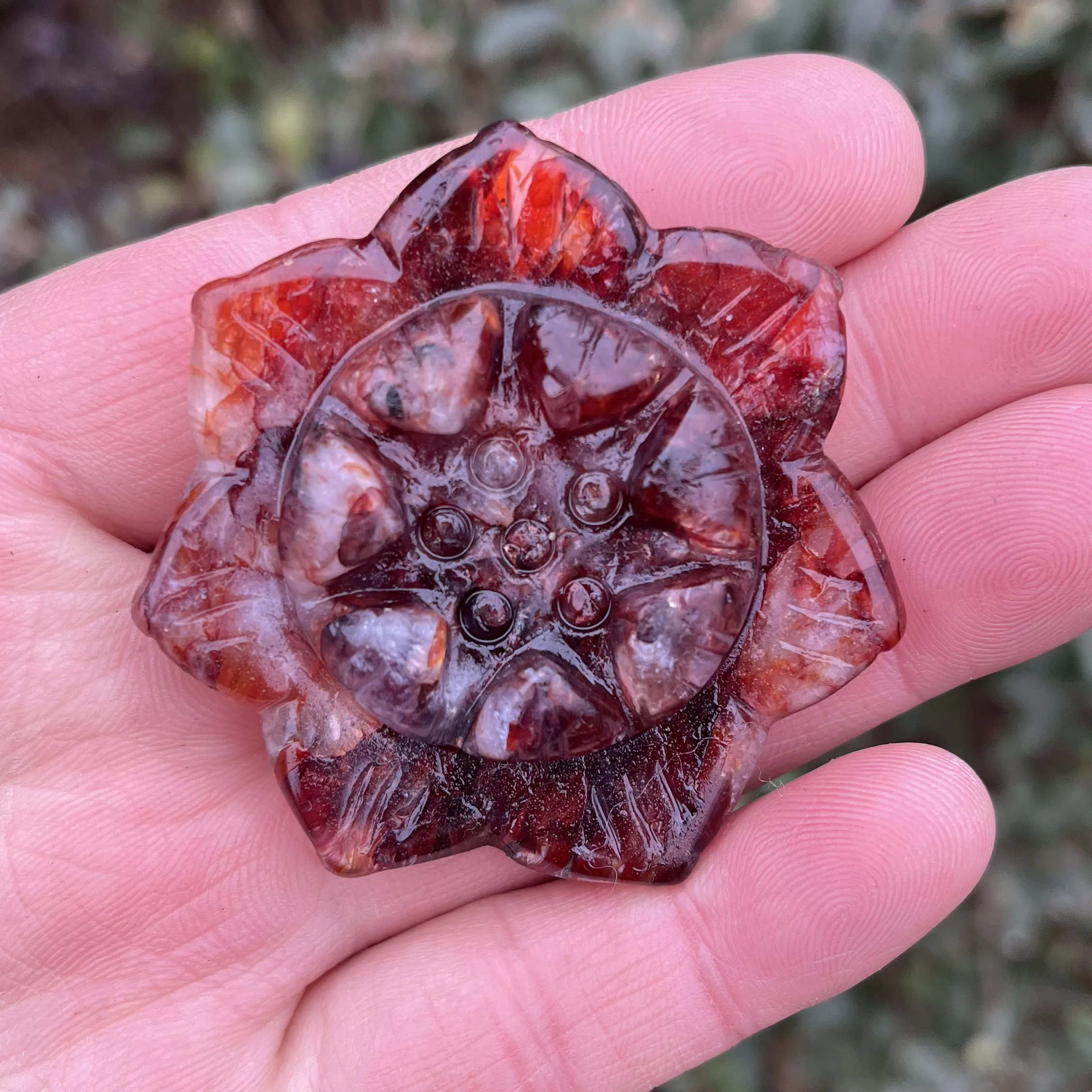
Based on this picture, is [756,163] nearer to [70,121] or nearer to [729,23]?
[729,23]

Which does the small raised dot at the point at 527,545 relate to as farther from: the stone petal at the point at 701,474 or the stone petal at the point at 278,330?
the stone petal at the point at 278,330

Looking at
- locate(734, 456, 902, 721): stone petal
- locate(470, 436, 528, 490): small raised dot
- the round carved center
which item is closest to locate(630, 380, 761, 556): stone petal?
the round carved center

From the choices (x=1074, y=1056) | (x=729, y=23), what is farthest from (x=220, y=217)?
(x=1074, y=1056)

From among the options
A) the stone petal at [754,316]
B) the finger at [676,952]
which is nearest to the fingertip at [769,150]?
the stone petal at [754,316]

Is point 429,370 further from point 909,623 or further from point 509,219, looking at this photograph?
point 909,623

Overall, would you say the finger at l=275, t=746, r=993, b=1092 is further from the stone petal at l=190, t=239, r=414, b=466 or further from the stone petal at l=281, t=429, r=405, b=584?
the stone petal at l=190, t=239, r=414, b=466

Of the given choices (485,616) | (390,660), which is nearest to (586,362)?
(485,616)

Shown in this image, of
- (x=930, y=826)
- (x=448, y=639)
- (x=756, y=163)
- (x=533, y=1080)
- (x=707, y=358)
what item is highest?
(x=756, y=163)
